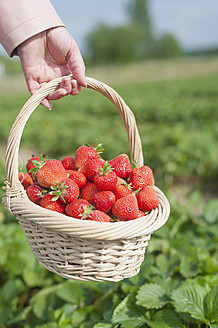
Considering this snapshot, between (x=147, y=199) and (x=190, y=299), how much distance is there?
60cm

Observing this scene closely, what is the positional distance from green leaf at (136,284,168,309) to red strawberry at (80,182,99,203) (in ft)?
1.91

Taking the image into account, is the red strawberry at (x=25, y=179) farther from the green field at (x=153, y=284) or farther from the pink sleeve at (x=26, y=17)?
the pink sleeve at (x=26, y=17)

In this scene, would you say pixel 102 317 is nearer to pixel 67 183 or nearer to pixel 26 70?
pixel 67 183

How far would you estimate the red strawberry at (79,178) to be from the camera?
4.20 ft

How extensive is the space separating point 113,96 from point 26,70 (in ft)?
1.31

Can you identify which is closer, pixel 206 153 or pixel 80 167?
pixel 80 167

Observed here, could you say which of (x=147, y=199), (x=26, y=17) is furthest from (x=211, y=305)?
(x=26, y=17)

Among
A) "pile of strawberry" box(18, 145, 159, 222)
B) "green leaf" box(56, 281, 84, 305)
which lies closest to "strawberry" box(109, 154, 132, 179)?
"pile of strawberry" box(18, 145, 159, 222)

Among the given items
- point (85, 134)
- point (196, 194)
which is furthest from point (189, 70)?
point (196, 194)

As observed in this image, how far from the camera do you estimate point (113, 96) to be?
136 cm

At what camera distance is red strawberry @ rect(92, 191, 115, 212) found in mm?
1182

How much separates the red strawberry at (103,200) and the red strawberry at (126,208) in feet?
0.10

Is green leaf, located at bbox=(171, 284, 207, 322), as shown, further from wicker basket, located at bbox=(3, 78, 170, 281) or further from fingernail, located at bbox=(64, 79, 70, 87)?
fingernail, located at bbox=(64, 79, 70, 87)

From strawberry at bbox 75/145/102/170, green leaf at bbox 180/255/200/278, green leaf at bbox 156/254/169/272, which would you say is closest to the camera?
strawberry at bbox 75/145/102/170
